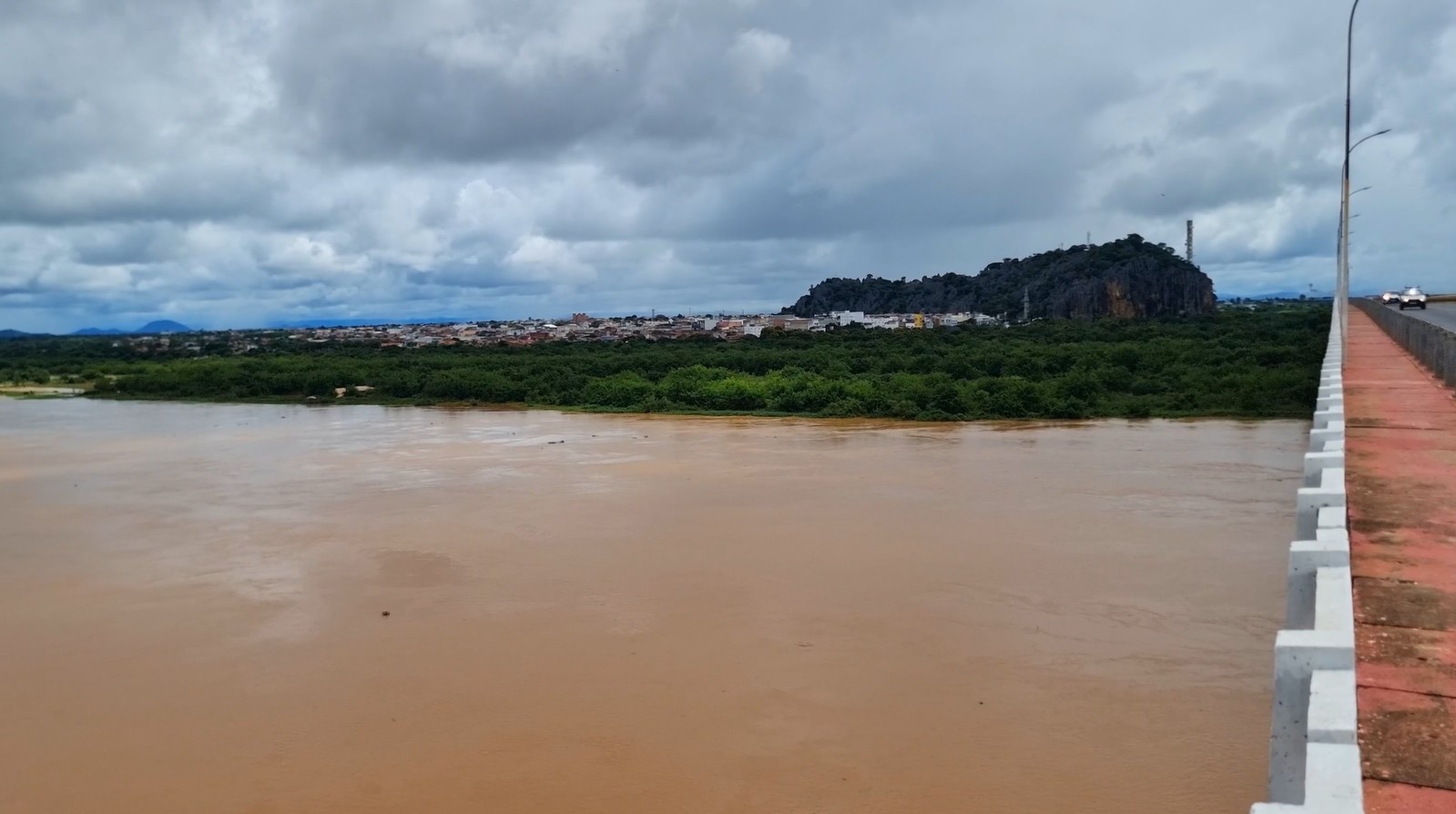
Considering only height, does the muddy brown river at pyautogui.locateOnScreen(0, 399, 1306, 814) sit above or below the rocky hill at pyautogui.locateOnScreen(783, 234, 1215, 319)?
below

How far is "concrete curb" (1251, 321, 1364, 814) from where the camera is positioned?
2.40 m

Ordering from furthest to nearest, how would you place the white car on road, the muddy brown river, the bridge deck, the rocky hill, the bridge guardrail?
the rocky hill < the white car on road < the bridge guardrail < the muddy brown river < the bridge deck

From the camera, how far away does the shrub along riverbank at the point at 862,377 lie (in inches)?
1011

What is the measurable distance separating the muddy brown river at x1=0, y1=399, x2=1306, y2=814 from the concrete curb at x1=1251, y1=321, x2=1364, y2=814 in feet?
7.29

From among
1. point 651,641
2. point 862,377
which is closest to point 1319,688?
point 651,641

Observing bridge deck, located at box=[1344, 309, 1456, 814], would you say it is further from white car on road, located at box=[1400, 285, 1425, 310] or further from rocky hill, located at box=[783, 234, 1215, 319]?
rocky hill, located at box=[783, 234, 1215, 319]

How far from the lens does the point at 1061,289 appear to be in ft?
268

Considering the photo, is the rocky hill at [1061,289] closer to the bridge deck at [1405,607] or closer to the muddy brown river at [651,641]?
the muddy brown river at [651,641]

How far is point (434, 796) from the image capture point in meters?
6.12

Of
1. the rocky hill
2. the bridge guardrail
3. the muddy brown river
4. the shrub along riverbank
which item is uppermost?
the rocky hill

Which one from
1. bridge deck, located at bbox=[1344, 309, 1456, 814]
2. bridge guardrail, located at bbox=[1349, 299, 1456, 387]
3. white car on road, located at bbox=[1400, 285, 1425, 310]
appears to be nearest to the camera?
bridge deck, located at bbox=[1344, 309, 1456, 814]

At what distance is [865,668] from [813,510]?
19.6 ft

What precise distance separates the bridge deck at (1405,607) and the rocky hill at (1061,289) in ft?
231

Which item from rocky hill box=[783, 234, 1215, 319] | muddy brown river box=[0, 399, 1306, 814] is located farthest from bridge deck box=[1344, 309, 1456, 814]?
rocky hill box=[783, 234, 1215, 319]
